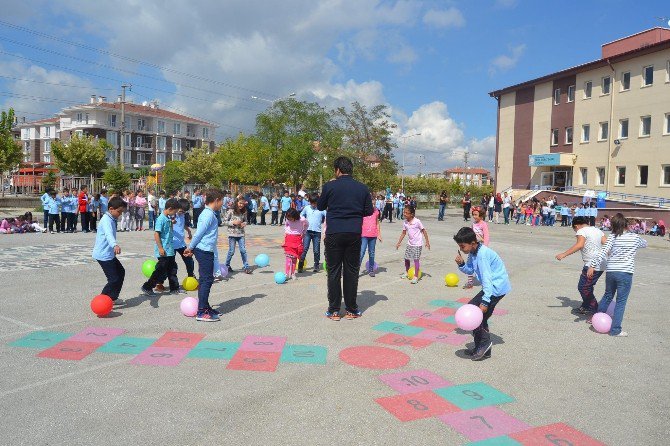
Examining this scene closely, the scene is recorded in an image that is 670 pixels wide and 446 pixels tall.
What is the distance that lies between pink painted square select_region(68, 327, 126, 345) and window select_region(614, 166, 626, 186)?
130ft

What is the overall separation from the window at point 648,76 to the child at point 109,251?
127 ft

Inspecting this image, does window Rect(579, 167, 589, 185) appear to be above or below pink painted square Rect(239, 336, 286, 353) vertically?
above

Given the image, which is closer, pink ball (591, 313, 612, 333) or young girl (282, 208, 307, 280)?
pink ball (591, 313, 612, 333)

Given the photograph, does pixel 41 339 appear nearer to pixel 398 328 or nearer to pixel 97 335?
pixel 97 335

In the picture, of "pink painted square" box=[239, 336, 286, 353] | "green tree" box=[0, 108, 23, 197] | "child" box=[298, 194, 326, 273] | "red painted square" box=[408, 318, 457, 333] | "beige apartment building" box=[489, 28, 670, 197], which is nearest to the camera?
"pink painted square" box=[239, 336, 286, 353]

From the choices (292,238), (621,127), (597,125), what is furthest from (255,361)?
(597,125)

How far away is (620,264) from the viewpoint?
668cm

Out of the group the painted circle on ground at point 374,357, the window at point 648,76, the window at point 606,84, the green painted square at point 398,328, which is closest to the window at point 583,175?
the window at point 606,84

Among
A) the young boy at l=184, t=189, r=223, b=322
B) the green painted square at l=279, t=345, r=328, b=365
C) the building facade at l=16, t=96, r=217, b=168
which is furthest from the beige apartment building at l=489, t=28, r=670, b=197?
the building facade at l=16, t=96, r=217, b=168

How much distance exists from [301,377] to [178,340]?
1923 mm

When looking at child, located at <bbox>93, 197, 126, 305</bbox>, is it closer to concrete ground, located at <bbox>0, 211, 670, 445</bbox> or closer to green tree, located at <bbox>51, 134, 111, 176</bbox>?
concrete ground, located at <bbox>0, 211, 670, 445</bbox>

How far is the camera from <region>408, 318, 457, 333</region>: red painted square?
22.4 ft

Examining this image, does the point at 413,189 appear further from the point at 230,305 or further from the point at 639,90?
the point at 230,305

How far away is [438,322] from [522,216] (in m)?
30.8
